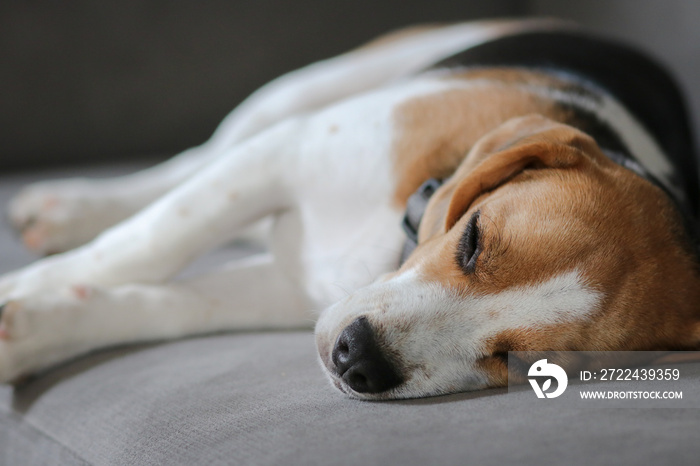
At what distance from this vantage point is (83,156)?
3906 millimetres

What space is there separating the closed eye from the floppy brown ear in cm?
8

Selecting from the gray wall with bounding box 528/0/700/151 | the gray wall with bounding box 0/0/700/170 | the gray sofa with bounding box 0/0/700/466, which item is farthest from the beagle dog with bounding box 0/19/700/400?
the gray wall with bounding box 0/0/700/170

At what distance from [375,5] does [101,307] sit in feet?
9.88

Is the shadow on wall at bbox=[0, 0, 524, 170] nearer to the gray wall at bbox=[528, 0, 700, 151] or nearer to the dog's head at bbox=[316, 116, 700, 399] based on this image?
the gray wall at bbox=[528, 0, 700, 151]

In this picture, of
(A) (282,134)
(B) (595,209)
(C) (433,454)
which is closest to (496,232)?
(B) (595,209)

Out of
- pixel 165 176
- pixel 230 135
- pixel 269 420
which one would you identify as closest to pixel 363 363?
pixel 269 420

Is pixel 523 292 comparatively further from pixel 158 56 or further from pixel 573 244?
pixel 158 56

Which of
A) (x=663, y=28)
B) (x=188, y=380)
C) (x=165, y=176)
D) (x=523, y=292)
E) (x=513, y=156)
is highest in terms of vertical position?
(x=663, y=28)

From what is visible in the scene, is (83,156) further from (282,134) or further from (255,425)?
(255,425)

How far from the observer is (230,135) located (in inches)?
123

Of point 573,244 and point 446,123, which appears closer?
point 573,244

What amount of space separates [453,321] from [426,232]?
32 cm

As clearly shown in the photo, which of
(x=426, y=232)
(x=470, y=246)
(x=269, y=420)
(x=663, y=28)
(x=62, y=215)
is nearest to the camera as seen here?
(x=269, y=420)

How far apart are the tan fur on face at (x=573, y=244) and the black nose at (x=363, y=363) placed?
215mm
